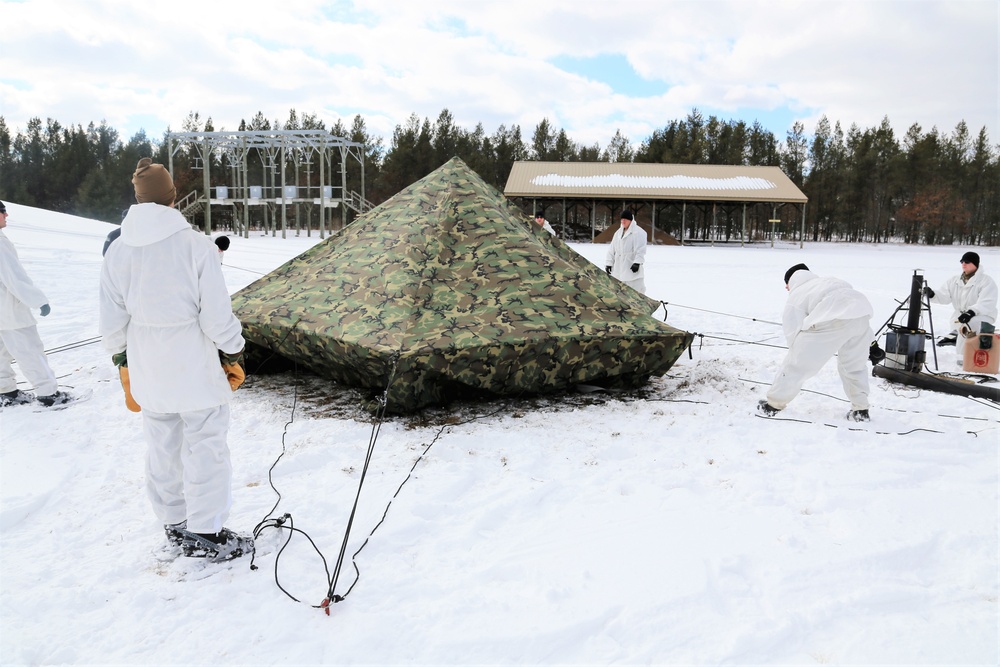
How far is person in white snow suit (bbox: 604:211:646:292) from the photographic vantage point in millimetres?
8562

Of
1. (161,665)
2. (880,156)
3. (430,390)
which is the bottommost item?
(161,665)

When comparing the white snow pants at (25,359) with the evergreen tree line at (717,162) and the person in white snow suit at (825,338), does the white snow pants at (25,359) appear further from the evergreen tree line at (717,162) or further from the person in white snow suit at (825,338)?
the evergreen tree line at (717,162)

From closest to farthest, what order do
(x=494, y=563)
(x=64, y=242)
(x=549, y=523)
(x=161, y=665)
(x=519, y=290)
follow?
(x=161, y=665) < (x=494, y=563) < (x=549, y=523) < (x=519, y=290) < (x=64, y=242)

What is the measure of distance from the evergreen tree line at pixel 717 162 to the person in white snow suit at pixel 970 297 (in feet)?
122

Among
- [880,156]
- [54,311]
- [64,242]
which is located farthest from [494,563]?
[880,156]

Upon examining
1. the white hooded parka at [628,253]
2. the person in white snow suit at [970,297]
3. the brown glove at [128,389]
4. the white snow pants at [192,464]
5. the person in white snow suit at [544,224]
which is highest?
the person in white snow suit at [544,224]

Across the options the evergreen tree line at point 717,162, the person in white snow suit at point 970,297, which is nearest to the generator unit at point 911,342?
the person in white snow suit at point 970,297

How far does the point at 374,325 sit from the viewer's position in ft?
15.3

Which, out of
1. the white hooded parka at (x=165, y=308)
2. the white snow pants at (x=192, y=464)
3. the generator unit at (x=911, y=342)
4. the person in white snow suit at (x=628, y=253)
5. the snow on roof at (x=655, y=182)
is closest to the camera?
the white hooded parka at (x=165, y=308)

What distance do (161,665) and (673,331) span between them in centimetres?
401

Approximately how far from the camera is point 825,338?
15.1 ft

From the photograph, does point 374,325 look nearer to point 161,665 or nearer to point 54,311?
point 161,665

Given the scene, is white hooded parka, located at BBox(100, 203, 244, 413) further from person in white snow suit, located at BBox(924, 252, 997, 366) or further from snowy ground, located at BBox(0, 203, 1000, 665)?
person in white snow suit, located at BBox(924, 252, 997, 366)

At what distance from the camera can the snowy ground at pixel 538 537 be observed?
2379 mm
